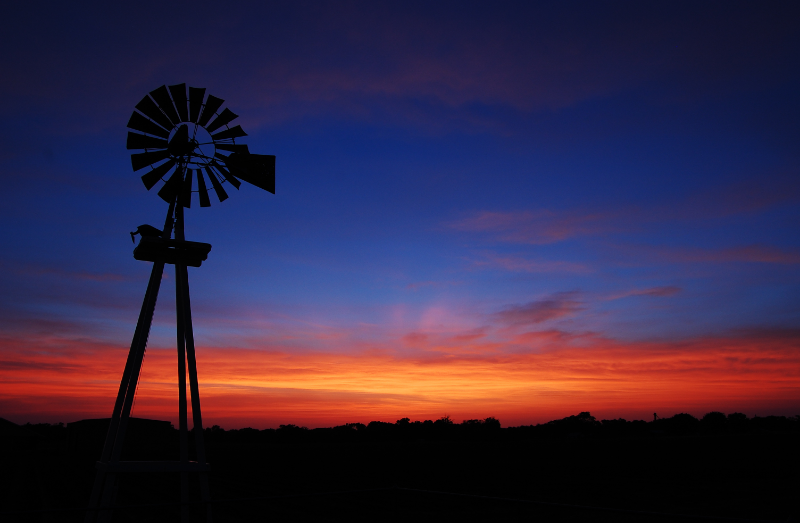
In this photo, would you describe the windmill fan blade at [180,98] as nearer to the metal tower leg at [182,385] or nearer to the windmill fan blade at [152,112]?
the windmill fan blade at [152,112]

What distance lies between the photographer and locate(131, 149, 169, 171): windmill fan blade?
987 cm

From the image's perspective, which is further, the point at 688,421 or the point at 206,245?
the point at 688,421

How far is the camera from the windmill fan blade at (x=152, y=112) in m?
9.73

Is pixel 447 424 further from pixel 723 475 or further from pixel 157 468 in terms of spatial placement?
pixel 157 468

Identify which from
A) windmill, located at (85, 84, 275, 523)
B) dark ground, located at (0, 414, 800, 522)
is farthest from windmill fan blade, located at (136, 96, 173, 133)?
dark ground, located at (0, 414, 800, 522)

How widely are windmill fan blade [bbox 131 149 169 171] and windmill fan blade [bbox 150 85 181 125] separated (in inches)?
24.6

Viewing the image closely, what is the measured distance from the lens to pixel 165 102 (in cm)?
987

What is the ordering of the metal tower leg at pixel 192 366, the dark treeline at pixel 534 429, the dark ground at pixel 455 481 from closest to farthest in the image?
the metal tower leg at pixel 192 366
the dark ground at pixel 455 481
the dark treeline at pixel 534 429

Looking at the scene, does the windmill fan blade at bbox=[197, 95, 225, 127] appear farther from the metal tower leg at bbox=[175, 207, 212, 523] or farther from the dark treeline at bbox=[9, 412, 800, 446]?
the dark treeline at bbox=[9, 412, 800, 446]

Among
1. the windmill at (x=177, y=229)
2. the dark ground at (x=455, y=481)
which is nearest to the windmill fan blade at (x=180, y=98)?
the windmill at (x=177, y=229)

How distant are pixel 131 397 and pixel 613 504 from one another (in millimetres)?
17022

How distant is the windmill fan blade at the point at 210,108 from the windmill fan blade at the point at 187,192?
3.27 feet

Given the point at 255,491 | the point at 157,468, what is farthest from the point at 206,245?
the point at 255,491

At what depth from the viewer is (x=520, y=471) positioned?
3002 centimetres
